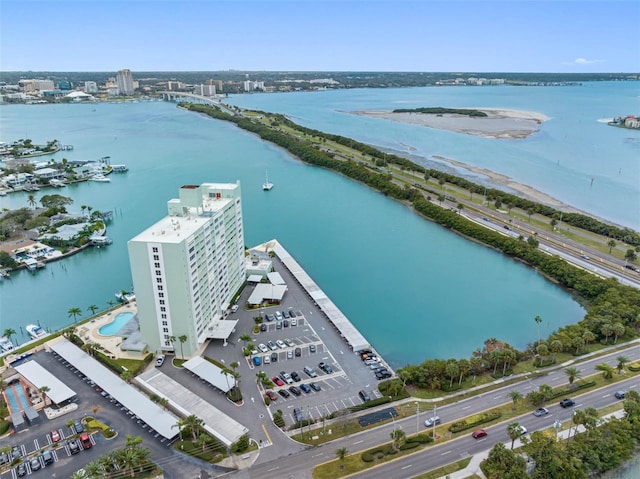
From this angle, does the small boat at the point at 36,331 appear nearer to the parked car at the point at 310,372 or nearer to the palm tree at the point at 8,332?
the palm tree at the point at 8,332

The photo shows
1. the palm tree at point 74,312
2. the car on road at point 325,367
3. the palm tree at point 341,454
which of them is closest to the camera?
the palm tree at point 341,454

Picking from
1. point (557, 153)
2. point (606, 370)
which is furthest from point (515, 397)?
point (557, 153)

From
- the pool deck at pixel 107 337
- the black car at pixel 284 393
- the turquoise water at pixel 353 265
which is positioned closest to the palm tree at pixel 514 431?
the turquoise water at pixel 353 265

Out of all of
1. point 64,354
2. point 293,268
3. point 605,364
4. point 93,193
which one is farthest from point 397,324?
point 93,193

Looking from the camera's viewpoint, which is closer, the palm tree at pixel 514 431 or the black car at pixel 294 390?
the palm tree at pixel 514 431

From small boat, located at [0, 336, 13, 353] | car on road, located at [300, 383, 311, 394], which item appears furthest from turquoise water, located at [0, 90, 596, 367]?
car on road, located at [300, 383, 311, 394]

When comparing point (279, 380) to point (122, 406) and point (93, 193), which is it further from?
point (93, 193)
